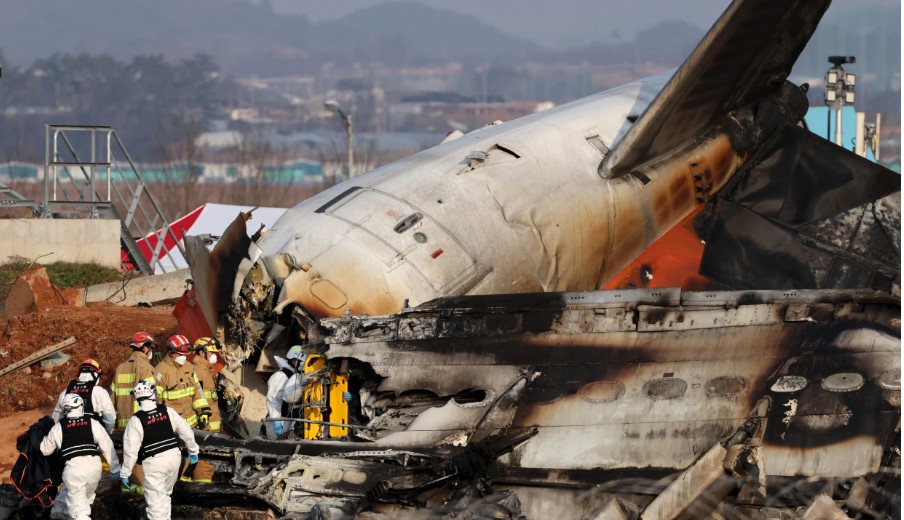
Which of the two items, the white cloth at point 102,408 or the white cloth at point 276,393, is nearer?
the white cloth at point 102,408

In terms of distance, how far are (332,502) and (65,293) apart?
13820mm

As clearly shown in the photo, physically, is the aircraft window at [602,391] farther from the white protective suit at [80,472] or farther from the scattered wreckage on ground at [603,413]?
the white protective suit at [80,472]

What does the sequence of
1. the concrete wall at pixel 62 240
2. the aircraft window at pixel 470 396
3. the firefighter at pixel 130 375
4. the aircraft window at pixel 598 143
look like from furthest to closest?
the concrete wall at pixel 62 240 → the aircraft window at pixel 598 143 → the firefighter at pixel 130 375 → the aircraft window at pixel 470 396

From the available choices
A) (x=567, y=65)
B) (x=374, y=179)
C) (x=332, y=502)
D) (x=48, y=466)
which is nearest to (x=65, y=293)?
(x=374, y=179)

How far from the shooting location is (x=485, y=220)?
1678cm

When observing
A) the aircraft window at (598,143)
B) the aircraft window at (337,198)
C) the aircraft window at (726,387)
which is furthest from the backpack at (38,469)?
the aircraft window at (598,143)

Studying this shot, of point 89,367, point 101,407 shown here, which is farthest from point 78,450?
point 89,367

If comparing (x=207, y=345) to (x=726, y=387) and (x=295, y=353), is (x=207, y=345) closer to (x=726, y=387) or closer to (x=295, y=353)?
(x=295, y=353)

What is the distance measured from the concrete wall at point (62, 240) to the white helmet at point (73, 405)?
55.6 ft

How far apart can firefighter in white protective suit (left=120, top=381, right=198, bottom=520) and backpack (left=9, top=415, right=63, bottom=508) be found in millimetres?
874

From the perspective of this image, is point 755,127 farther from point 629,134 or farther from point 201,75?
point 201,75

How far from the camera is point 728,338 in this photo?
1392 cm

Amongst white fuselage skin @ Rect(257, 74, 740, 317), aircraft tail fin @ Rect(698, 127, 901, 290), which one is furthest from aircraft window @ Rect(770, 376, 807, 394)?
aircraft tail fin @ Rect(698, 127, 901, 290)

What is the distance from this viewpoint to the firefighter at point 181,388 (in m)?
14.7
